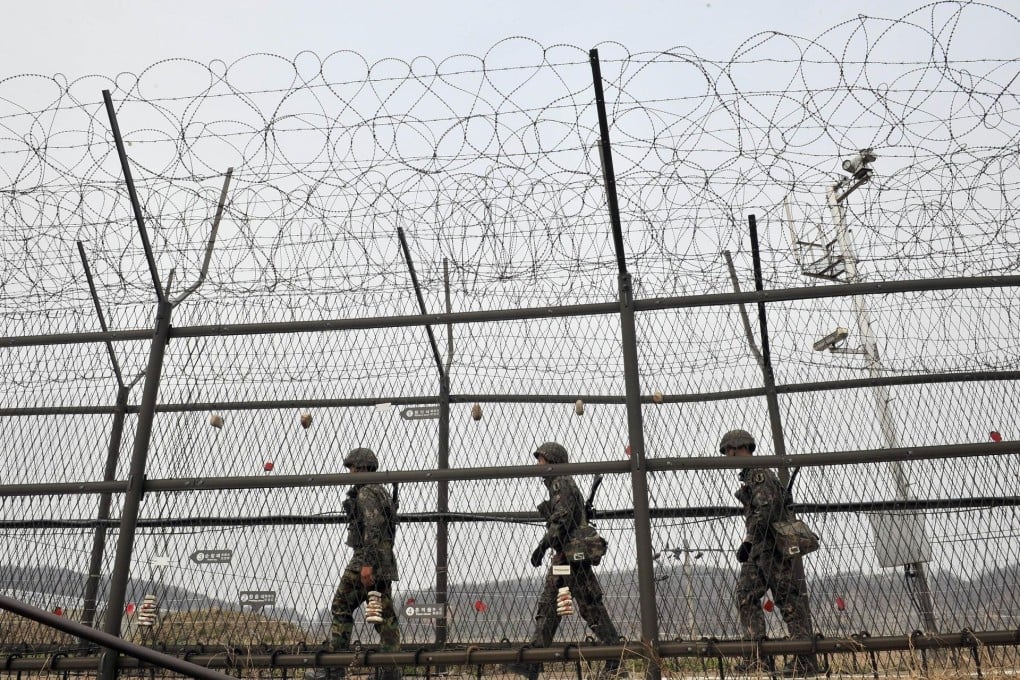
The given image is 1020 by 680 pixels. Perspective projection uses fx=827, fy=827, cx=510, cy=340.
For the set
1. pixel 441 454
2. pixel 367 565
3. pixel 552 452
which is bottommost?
pixel 367 565

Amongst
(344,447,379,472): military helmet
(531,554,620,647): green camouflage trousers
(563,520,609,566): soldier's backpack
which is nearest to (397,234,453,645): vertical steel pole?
(344,447,379,472): military helmet

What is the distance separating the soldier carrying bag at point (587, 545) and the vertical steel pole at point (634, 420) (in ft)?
2.66

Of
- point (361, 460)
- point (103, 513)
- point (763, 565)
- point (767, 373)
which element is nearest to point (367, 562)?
point (361, 460)

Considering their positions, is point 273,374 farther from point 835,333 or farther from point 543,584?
point 835,333

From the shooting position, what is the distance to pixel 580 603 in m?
5.19

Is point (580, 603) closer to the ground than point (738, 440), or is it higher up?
closer to the ground

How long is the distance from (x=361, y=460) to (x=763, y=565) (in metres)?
2.71

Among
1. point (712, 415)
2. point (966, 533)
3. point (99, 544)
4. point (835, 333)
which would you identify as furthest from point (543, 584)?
point (99, 544)

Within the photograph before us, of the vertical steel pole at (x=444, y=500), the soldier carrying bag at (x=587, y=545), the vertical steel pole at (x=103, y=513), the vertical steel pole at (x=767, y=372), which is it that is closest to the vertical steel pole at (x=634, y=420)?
the soldier carrying bag at (x=587, y=545)

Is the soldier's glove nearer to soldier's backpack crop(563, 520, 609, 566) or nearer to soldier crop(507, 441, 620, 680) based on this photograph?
soldier crop(507, 441, 620, 680)

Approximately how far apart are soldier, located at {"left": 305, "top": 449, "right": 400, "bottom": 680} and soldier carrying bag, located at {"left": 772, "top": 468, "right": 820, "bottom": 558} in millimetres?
2403

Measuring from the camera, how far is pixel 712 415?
5.86 meters

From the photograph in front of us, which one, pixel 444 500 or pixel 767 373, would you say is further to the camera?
pixel 767 373

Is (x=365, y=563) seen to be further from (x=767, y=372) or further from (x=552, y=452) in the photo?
(x=767, y=372)
